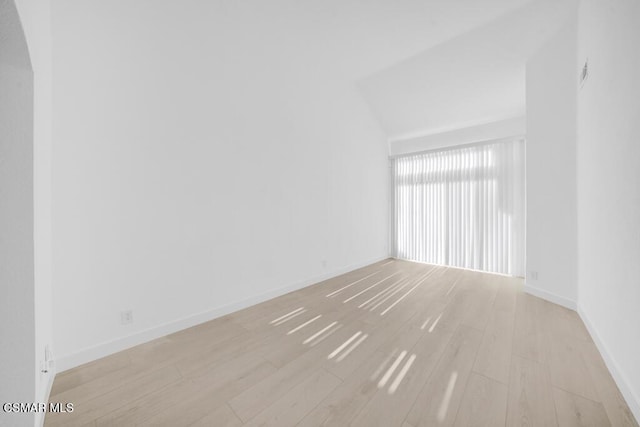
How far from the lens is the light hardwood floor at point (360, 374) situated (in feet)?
4.43

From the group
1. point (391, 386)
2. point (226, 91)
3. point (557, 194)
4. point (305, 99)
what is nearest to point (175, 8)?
point (226, 91)

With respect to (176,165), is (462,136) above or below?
above

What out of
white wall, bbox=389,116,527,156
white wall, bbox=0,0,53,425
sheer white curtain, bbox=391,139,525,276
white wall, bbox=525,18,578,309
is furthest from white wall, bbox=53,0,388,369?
white wall, bbox=525,18,578,309

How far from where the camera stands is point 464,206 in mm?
4559

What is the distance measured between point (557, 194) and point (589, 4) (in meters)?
1.78

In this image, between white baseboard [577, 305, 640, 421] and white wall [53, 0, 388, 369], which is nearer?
white baseboard [577, 305, 640, 421]

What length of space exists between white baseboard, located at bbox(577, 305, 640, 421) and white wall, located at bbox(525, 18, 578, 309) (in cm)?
76

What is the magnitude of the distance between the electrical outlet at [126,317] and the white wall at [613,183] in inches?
133

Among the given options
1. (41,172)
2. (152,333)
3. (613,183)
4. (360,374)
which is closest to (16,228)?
(41,172)

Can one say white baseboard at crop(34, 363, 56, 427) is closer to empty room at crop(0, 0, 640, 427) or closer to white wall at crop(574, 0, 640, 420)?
empty room at crop(0, 0, 640, 427)

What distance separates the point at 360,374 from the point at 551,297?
2.76 meters

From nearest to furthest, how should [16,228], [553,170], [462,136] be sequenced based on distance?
1. [16,228]
2. [553,170]
3. [462,136]

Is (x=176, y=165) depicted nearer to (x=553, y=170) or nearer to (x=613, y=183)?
(x=613, y=183)

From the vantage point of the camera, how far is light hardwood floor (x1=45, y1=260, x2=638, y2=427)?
53.2 inches
